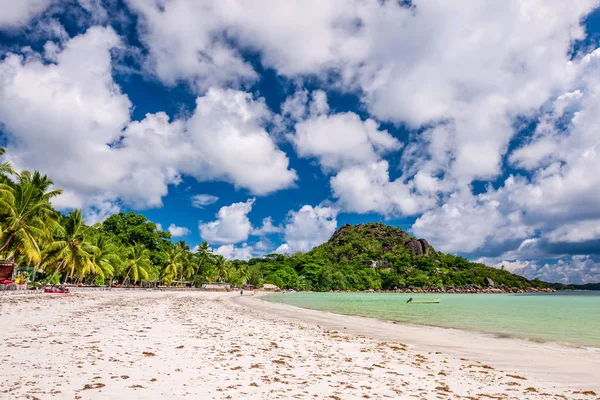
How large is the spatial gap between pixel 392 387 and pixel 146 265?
7147 centimetres

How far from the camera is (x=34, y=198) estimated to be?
34594mm

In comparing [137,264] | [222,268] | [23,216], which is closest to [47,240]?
[23,216]

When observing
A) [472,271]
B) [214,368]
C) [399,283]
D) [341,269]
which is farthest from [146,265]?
[472,271]

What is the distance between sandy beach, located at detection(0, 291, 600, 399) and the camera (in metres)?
6.39

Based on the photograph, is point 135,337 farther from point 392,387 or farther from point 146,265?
point 146,265

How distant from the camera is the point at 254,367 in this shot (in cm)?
847

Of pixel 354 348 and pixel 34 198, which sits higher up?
pixel 34 198

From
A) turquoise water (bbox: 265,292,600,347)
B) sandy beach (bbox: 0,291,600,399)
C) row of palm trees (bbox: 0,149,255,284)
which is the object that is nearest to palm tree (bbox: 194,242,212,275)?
row of palm trees (bbox: 0,149,255,284)

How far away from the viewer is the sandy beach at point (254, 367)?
6.39 metres

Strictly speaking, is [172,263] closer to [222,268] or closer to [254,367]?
[222,268]

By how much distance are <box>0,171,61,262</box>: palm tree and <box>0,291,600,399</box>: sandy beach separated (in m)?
20.9

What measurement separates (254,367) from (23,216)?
113 ft

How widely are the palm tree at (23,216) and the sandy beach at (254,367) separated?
20.9 meters

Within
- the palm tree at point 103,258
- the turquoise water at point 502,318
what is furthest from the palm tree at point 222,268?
the turquoise water at point 502,318
